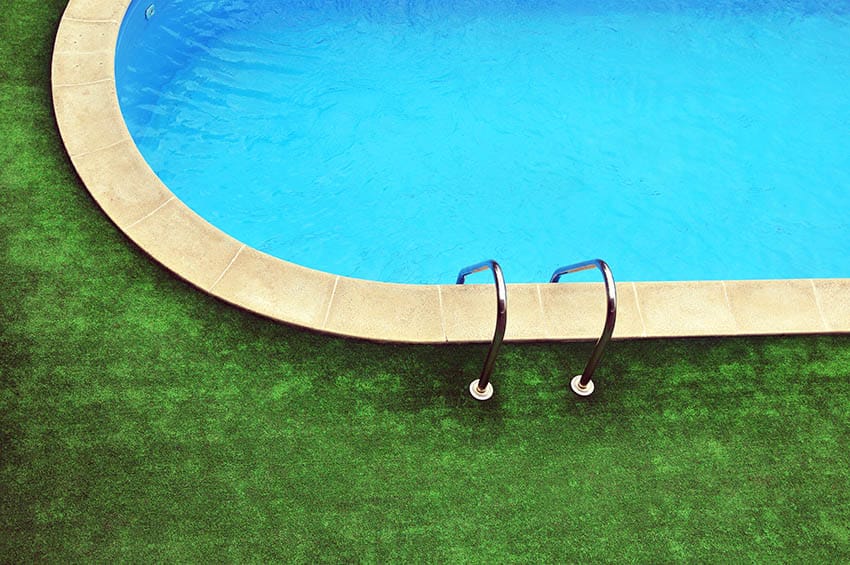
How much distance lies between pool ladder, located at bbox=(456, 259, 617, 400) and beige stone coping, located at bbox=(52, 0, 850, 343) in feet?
0.95

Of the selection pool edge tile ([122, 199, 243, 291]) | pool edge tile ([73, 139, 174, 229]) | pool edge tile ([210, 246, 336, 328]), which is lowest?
pool edge tile ([210, 246, 336, 328])

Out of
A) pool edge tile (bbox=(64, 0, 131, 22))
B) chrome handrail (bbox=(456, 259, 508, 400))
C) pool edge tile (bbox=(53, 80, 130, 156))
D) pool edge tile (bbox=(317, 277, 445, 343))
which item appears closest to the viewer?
chrome handrail (bbox=(456, 259, 508, 400))

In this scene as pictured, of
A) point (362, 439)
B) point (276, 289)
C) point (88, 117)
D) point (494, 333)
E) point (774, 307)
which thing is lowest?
point (362, 439)

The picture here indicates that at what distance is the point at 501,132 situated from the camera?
22.6ft

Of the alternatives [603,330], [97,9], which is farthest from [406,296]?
[97,9]

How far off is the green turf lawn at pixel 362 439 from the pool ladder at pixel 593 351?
98 millimetres

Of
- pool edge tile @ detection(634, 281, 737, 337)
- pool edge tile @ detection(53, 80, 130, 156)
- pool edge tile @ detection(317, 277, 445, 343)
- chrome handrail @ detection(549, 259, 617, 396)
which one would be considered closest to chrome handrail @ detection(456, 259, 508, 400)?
pool edge tile @ detection(317, 277, 445, 343)

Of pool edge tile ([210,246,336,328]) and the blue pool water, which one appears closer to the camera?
pool edge tile ([210,246,336,328])

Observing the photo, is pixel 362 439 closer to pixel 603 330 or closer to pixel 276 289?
pixel 276 289

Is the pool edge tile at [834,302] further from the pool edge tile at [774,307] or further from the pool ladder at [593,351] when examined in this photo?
the pool ladder at [593,351]

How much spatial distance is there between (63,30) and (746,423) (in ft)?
20.0

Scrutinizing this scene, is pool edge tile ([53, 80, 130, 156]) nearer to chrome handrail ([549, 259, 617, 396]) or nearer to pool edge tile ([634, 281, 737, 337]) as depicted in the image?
chrome handrail ([549, 259, 617, 396])

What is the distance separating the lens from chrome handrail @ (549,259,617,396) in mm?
3453

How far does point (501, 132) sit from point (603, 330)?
11.8 feet
